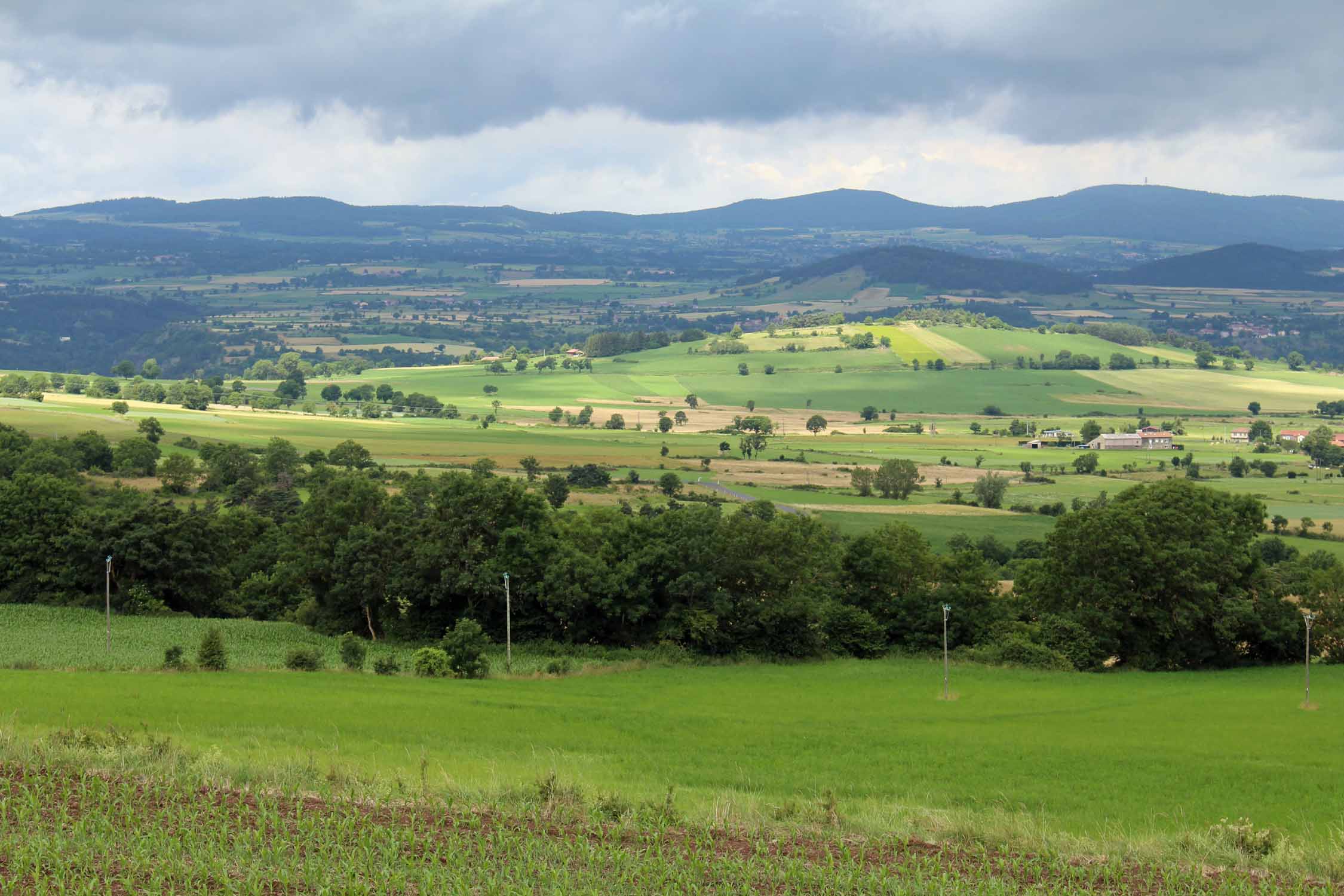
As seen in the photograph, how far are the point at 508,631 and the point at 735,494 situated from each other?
52.1 m

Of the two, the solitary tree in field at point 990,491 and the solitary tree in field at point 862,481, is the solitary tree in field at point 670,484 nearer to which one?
the solitary tree in field at point 862,481

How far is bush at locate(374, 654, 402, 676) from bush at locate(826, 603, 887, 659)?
1900 centimetres

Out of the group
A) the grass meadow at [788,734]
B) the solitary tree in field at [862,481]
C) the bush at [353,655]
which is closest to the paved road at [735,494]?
the solitary tree in field at [862,481]

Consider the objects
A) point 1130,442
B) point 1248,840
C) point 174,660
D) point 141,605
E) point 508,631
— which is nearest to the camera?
point 1248,840

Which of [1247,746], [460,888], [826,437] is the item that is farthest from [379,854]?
[826,437]

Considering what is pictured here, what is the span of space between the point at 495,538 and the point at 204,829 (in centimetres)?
3979

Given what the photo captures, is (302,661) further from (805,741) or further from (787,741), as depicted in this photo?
(805,741)

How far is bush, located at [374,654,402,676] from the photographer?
152ft

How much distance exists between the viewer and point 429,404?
182 meters

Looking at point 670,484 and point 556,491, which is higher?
point 556,491

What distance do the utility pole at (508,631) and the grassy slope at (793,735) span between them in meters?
2.95

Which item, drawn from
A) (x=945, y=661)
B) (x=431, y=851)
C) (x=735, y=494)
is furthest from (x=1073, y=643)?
(x=735, y=494)

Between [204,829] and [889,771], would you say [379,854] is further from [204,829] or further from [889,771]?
[889,771]

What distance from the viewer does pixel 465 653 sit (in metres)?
46.8
